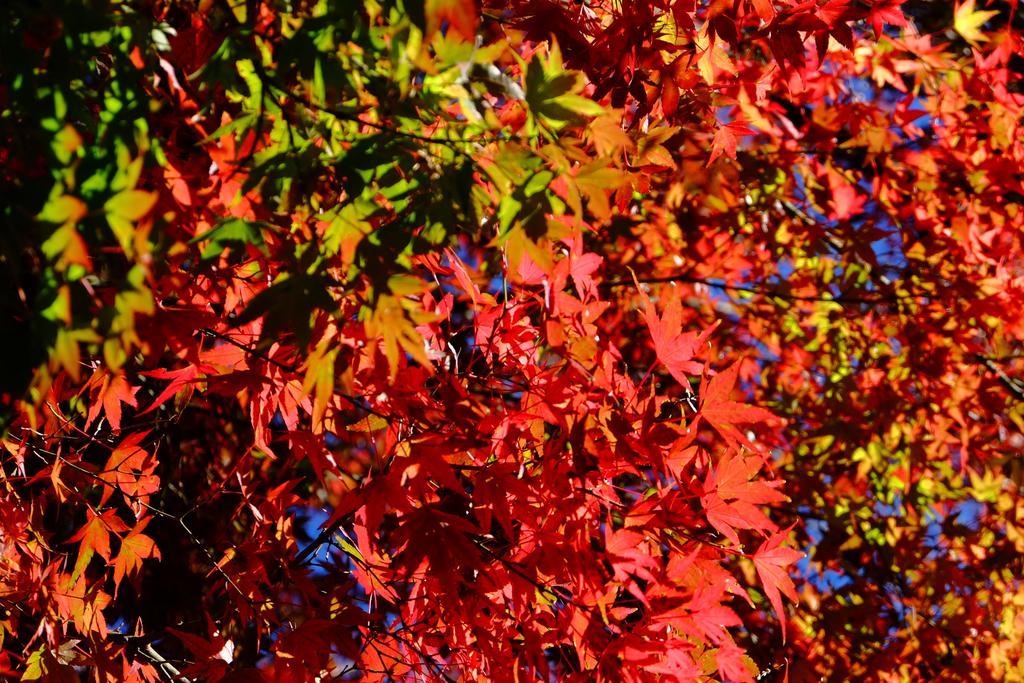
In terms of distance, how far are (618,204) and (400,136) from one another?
2.98ft

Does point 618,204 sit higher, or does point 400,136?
point 400,136

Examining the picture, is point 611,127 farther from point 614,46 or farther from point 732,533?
point 732,533

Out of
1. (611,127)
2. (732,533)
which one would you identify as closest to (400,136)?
(611,127)

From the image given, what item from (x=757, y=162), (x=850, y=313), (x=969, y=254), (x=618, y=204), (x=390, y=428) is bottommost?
(x=850, y=313)

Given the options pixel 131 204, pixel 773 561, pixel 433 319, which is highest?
pixel 131 204

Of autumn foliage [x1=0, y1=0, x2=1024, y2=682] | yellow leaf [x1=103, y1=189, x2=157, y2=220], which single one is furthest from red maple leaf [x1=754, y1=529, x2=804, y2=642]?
yellow leaf [x1=103, y1=189, x2=157, y2=220]

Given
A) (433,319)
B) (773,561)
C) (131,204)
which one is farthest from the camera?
(773,561)

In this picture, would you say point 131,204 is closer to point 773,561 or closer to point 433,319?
point 433,319

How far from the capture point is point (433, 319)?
119 centimetres

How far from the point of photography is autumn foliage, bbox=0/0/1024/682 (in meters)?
1.25

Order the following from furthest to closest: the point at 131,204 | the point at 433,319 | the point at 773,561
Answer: the point at 773,561 → the point at 433,319 → the point at 131,204

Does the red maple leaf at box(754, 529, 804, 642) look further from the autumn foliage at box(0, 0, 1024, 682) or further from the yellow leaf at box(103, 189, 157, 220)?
the yellow leaf at box(103, 189, 157, 220)

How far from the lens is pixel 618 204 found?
2.10 m

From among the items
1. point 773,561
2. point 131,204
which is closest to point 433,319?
point 131,204
